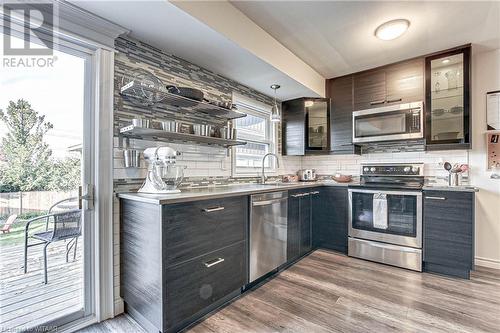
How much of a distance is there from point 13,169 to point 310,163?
3.64 m

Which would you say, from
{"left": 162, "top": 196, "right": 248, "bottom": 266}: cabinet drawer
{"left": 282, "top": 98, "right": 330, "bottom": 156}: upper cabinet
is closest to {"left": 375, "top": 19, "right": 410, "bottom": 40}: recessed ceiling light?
{"left": 282, "top": 98, "right": 330, "bottom": 156}: upper cabinet

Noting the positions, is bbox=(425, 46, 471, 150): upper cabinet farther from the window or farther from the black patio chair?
the black patio chair

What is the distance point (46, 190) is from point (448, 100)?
398cm

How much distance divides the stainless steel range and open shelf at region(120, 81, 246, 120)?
1.87 m

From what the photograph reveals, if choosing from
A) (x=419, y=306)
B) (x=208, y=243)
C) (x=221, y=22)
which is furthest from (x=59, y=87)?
(x=419, y=306)

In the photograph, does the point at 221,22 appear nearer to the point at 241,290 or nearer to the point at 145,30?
the point at 145,30

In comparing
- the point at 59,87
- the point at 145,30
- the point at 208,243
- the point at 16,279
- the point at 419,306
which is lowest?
the point at 419,306

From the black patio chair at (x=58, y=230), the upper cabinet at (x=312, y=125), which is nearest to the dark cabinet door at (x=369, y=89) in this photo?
the upper cabinet at (x=312, y=125)

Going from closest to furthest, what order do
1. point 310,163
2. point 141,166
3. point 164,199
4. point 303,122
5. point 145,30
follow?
1. point 164,199
2. point 145,30
3. point 141,166
4. point 303,122
5. point 310,163

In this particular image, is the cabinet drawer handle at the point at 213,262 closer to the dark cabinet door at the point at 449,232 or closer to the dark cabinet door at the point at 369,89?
the dark cabinet door at the point at 449,232

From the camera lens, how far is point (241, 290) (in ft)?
7.06

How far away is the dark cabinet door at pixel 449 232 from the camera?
7.86ft

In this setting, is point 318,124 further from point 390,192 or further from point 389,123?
point 390,192

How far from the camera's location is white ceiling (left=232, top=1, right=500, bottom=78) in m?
2.00
